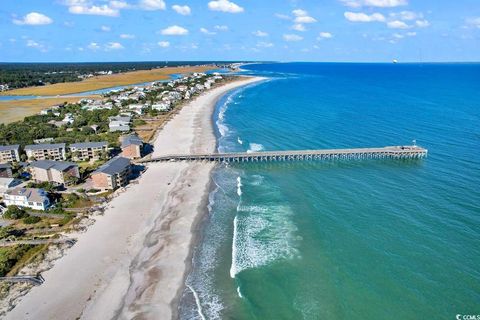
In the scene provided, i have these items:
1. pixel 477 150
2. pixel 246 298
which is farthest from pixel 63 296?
pixel 477 150

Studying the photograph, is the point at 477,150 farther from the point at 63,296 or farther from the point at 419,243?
the point at 63,296

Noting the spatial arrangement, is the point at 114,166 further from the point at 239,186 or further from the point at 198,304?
the point at 198,304

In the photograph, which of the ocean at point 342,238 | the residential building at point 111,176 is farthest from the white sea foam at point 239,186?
the residential building at point 111,176

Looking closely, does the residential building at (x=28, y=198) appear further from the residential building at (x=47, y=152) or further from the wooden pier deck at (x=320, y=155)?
the wooden pier deck at (x=320, y=155)

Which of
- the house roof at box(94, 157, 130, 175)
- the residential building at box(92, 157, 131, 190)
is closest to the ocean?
the residential building at box(92, 157, 131, 190)

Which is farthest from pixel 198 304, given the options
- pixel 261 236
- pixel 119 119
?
pixel 119 119

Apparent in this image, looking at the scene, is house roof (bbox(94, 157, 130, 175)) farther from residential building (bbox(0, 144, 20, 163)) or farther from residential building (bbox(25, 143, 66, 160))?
residential building (bbox(0, 144, 20, 163))

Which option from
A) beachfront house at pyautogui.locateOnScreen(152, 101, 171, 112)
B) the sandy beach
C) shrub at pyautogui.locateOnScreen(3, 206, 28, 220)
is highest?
beachfront house at pyautogui.locateOnScreen(152, 101, 171, 112)
